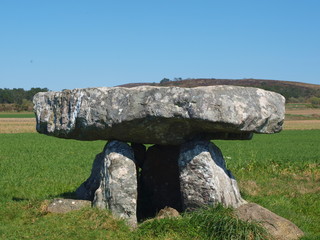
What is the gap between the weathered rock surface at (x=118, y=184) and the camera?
8.84 meters

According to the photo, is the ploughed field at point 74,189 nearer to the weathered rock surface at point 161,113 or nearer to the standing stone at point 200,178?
the standing stone at point 200,178

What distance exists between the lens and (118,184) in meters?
8.91

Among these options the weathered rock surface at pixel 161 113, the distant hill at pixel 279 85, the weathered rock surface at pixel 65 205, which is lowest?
the weathered rock surface at pixel 65 205

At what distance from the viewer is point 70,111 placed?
30.8ft

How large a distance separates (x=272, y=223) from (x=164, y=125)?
2.55 m

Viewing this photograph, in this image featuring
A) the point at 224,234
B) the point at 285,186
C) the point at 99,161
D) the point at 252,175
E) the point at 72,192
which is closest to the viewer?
the point at 224,234

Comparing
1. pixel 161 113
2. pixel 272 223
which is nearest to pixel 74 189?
pixel 161 113

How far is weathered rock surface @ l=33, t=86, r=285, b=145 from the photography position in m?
8.30

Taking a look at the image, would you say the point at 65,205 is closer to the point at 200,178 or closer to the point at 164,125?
the point at 164,125

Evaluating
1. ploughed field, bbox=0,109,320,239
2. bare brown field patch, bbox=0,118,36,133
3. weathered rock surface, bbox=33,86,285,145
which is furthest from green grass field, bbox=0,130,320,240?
bare brown field patch, bbox=0,118,36,133

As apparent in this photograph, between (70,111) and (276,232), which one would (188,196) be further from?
(70,111)

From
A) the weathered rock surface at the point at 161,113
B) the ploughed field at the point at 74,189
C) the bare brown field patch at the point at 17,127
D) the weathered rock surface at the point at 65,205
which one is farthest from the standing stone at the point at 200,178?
the bare brown field patch at the point at 17,127

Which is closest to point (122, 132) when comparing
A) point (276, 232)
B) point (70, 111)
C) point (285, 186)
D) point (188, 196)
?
point (70, 111)

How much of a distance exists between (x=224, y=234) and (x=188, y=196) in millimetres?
1482
